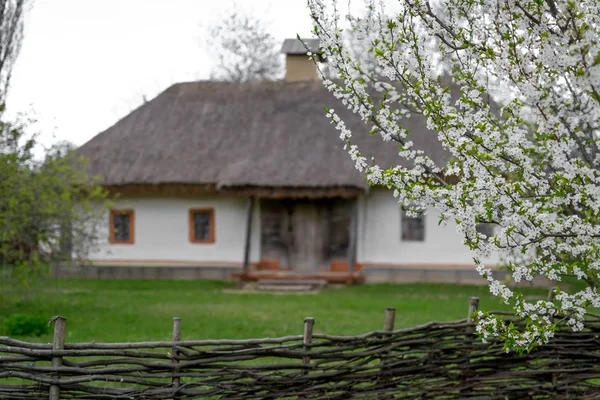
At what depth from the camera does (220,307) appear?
14789mm

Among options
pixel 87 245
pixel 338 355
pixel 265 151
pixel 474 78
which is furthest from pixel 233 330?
pixel 265 151

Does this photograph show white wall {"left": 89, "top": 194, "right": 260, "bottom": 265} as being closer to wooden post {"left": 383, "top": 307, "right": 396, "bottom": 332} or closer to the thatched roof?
the thatched roof

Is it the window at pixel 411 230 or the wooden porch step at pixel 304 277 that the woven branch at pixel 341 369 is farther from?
the window at pixel 411 230

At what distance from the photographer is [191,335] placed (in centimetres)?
1115

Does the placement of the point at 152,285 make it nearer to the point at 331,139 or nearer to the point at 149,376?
the point at 331,139

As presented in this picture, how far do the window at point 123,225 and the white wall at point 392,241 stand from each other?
19.4ft

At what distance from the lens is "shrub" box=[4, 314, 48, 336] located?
35.7ft

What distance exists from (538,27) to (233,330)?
7.81 m

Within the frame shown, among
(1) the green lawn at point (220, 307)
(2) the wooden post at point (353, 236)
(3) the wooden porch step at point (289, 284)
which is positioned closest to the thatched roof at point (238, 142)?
(2) the wooden post at point (353, 236)

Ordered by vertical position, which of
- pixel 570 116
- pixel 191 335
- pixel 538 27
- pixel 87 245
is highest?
pixel 538 27

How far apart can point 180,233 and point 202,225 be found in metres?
0.59

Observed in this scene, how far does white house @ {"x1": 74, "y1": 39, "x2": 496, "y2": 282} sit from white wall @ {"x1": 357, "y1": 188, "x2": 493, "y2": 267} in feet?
0.08

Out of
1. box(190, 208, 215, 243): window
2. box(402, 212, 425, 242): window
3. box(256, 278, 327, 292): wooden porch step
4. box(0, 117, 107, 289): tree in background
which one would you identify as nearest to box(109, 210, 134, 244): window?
box(190, 208, 215, 243): window

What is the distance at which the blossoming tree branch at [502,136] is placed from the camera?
5.08 meters
